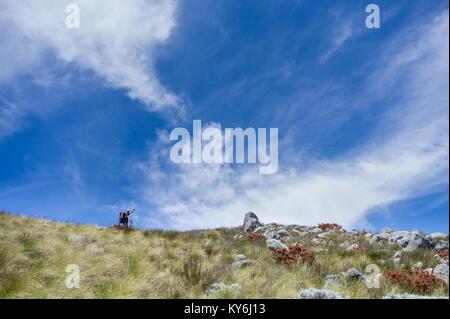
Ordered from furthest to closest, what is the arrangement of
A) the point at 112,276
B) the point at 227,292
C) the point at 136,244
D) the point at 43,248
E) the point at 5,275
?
the point at 136,244
the point at 43,248
the point at 112,276
the point at 5,275
the point at 227,292

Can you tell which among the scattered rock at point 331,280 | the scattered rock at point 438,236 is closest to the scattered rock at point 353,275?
the scattered rock at point 331,280

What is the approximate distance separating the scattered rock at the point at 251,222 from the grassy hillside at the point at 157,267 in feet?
36.1

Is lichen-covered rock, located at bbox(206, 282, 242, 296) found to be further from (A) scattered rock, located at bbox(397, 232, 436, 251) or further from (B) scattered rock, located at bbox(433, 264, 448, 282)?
(A) scattered rock, located at bbox(397, 232, 436, 251)

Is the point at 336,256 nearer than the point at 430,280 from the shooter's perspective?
No

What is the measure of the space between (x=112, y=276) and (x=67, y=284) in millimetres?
1048

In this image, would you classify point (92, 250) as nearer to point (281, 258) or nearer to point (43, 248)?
point (43, 248)

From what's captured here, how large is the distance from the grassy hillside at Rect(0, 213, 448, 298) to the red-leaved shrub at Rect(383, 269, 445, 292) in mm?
101

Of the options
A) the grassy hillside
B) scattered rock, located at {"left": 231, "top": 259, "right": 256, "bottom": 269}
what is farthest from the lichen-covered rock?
scattered rock, located at {"left": 231, "top": 259, "right": 256, "bottom": 269}

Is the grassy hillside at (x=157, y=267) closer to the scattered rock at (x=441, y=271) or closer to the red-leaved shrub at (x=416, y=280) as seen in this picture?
A: the red-leaved shrub at (x=416, y=280)

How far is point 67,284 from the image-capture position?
9.53 meters

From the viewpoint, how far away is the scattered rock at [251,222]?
27.0 metres
